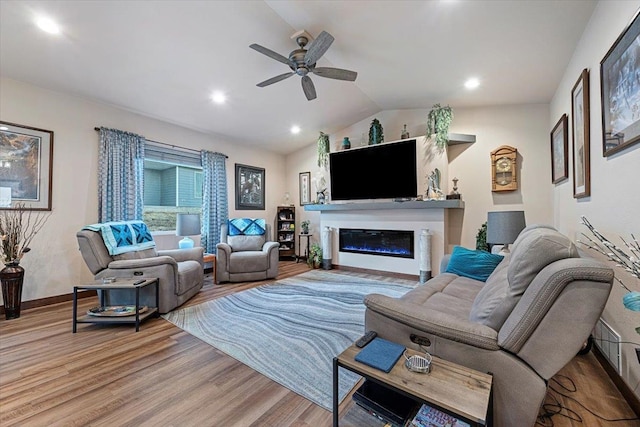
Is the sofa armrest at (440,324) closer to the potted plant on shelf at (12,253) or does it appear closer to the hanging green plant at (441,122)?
the hanging green plant at (441,122)

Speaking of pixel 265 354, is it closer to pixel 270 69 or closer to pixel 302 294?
pixel 302 294

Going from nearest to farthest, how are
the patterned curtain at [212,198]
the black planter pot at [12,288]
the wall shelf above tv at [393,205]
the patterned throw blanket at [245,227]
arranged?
the black planter pot at [12,288]
the wall shelf above tv at [393,205]
the patterned throw blanket at [245,227]
the patterned curtain at [212,198]

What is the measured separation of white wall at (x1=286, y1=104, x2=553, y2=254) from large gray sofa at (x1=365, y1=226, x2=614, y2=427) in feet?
11.5

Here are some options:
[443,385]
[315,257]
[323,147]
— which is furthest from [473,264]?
[323,147]

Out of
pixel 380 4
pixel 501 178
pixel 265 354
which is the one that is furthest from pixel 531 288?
pixel 501 178

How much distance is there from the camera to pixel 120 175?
150 inches

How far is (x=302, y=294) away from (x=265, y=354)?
1538 mm

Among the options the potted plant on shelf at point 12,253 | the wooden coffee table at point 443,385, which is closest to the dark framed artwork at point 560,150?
the wooden coffee table at point 443,385

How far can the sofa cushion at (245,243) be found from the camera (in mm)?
4629

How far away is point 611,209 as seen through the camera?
5.64 feet

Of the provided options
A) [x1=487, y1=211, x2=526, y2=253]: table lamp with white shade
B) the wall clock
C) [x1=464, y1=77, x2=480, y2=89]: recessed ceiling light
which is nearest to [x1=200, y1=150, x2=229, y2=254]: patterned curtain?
[x1=464, y1=77, x2=480, y2=89]: recessed ceiling light

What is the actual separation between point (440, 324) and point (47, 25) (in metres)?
3.94

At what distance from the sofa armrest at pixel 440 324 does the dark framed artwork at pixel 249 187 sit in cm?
473

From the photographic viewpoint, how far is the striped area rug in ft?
6.07
